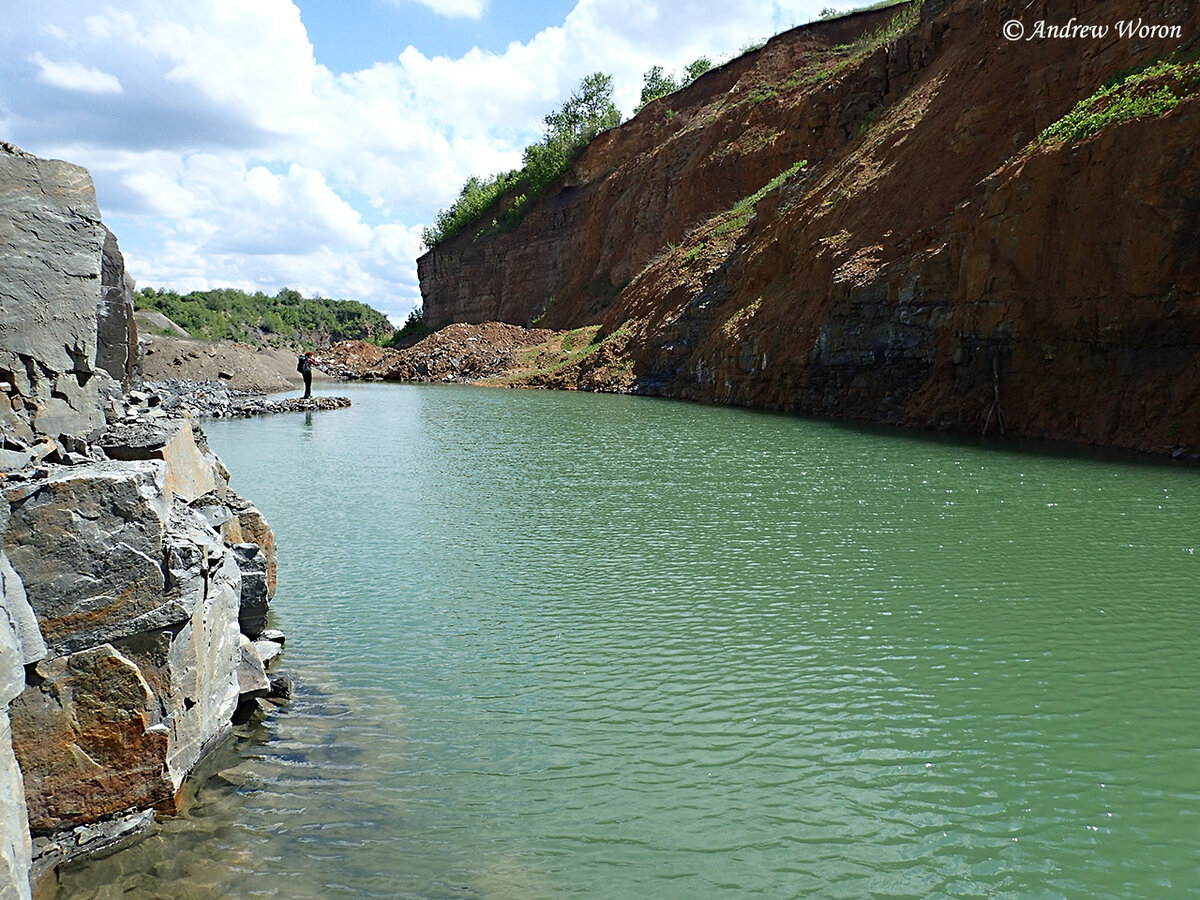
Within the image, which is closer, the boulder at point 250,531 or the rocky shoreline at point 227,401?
the boulder at point 250,531

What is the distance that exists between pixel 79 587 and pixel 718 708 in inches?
166

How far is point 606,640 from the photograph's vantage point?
25.0 feet

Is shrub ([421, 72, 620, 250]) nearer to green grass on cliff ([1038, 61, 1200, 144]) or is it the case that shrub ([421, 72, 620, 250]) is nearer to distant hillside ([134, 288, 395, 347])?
distant hillside ([134, 288, 395, 347])

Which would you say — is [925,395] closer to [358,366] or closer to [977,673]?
[977,673]

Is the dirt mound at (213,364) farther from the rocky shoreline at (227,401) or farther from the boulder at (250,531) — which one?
the boulder at (250,531)

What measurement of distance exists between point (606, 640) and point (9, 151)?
572 centimetres

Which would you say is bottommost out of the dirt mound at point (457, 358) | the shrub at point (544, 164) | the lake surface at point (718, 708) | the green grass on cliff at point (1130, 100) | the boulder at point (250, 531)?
the lake surface at point (718, 708)

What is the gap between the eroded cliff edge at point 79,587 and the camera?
176 inches

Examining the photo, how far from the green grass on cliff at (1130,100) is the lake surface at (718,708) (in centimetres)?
1023

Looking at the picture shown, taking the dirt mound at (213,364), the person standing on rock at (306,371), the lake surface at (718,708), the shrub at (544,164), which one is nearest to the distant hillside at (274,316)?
the shrub at (544,164)

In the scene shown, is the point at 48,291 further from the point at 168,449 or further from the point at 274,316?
the point at 274,316

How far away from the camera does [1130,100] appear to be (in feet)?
63.5

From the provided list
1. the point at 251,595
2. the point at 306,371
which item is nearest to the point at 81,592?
the point at 251,595

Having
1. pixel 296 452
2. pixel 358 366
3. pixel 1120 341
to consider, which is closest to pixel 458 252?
pixel 358 366
